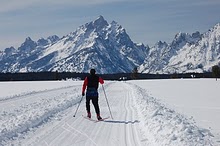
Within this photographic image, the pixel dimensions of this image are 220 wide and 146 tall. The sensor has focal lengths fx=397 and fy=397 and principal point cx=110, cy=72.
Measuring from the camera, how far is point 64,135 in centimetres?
1355

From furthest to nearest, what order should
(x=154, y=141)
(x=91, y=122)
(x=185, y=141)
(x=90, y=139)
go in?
(x=91, y=122), (x=90, y=139), (x=154, y=141), (x=185, y=141)

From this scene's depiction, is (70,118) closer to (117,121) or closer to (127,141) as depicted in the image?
(117,121)

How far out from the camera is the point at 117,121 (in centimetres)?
1716

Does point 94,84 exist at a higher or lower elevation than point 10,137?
higher

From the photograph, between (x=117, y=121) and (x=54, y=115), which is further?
(x=54, y=115)

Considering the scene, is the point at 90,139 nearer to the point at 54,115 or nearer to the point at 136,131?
the point at 136,131

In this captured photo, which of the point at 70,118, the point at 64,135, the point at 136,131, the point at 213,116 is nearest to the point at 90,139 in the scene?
the point at 64,135

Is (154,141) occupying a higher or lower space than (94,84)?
lower

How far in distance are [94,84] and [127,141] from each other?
20.5 feet

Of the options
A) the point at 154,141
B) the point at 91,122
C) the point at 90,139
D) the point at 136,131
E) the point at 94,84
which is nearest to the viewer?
the point at 154,141

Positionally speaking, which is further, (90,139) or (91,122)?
(91,122)

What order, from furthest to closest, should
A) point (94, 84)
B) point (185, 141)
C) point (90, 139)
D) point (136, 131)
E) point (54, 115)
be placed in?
point (54, 115) → point (94, 84) → point (136, 131) → point (90, 139) → point (185, 141)

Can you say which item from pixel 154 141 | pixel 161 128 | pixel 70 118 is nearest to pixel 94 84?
pixel 70 118

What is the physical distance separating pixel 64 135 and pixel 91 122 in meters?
3.53
